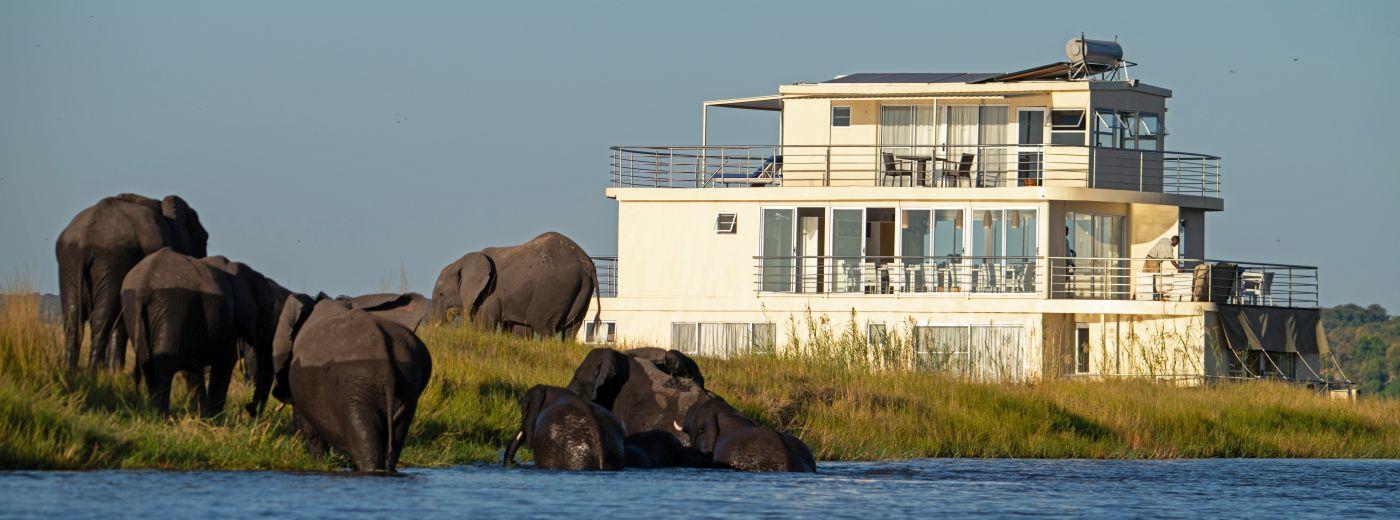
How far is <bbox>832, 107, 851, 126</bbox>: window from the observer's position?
44.1m

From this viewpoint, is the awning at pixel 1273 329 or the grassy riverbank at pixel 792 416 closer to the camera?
the grassy riverbank at pixel 792 416

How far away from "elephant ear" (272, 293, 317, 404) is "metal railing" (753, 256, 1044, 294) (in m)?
25.6

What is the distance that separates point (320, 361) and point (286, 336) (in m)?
0.69

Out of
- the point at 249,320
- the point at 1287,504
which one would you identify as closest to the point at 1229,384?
the point at 1287,504

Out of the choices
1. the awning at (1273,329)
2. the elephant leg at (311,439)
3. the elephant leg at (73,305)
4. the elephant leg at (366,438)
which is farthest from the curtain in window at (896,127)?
the elephant leg at (366,438)

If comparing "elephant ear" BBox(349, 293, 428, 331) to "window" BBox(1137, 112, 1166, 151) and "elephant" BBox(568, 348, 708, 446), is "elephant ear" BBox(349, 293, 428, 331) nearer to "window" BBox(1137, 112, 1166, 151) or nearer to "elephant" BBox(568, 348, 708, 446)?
"elephant" BBox(568, 348, 708, 446)

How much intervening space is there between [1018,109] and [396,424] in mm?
A: 29995

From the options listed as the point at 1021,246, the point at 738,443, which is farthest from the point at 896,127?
the point at 738,443

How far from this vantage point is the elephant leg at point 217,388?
17188 mm

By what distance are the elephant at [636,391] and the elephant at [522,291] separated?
11.5m

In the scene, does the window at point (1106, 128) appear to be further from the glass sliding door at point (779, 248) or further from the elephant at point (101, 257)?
the elephant at point (101, 257)

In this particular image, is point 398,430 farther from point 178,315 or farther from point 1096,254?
point 1096,254

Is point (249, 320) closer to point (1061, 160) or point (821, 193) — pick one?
point (821, 193)

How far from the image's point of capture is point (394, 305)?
52.2ft
